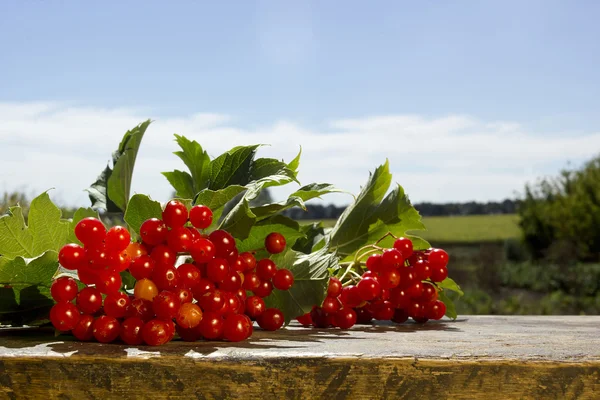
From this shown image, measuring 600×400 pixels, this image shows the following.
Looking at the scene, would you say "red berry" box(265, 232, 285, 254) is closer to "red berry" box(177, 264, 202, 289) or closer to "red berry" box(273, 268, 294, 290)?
"red berry" box(273, 268, 294, 290)

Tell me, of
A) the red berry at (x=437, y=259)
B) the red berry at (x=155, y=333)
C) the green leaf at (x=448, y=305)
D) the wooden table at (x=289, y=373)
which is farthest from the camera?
the green leaf at (x=448, y=305)

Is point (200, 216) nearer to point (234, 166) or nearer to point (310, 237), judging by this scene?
point (234, 166)

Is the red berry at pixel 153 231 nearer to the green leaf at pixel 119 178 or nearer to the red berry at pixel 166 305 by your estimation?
the red berry at pixel 166 305

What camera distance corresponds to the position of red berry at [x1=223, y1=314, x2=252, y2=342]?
1158mm

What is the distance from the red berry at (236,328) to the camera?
3.80 feet

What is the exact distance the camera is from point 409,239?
1567 millimetres

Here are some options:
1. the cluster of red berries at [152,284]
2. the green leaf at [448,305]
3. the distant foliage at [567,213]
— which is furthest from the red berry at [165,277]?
the distant foliage at [567,213]

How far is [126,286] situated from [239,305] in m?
0.27

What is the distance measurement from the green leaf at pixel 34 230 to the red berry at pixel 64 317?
0.67 feet

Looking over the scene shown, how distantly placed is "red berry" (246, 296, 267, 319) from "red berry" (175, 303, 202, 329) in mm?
221

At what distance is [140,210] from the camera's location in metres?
1.24

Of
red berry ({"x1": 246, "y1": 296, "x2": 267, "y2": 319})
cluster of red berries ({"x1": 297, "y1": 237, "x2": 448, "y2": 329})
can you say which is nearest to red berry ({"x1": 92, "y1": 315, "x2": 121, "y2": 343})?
red berry ({"x1": 246, "y1": 296, "x2": 267, "y2": 319})

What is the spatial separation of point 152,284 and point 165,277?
37 mm

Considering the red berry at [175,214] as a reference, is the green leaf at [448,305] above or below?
below
